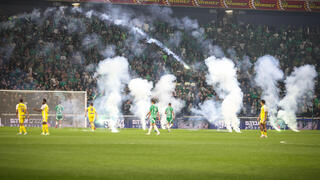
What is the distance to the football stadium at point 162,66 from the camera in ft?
143

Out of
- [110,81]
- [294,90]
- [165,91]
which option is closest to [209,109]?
[165,91]

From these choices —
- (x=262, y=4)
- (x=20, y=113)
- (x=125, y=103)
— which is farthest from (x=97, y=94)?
(x=262, y=4)

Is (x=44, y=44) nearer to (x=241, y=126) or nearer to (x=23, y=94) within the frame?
(x=23, y=94)

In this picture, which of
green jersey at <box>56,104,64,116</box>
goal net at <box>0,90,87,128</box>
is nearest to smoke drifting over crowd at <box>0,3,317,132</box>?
goal net at <box>0,90,87,128</box>

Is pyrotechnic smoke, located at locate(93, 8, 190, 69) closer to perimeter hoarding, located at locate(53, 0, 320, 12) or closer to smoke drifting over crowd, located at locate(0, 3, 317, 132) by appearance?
smoke drifting over crowd, located at locate(0, 3, 317, 132)

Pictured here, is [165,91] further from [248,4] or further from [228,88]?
[248,4]

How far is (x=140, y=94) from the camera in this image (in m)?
47.3

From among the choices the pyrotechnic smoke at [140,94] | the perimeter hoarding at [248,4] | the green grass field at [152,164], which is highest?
the perimeter hoarding at [248,4]

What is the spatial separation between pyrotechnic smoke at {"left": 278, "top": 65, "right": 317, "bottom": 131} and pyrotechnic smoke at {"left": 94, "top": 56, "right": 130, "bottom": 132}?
14187mm

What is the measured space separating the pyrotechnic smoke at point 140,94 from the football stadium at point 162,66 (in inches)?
3.8

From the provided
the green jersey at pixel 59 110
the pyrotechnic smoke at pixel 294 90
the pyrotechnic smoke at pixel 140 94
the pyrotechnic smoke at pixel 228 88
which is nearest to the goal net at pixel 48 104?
the green jersey at pixel 59 110

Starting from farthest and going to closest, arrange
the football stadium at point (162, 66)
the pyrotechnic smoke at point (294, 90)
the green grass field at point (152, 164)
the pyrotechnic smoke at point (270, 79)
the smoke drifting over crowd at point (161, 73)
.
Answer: the pyrotechnic smoke at point (270, 79) < the pyrotechnic smoke at point (294, 90) < the smoke drifting over crowd at point (161, 73) < the football stadium at point (162, 66) < the green grass field at point (152, 164)

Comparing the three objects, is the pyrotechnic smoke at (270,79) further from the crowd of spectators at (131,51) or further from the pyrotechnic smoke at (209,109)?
the pyrotechnic smoke at (209,109)

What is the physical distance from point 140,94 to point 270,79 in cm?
1299
